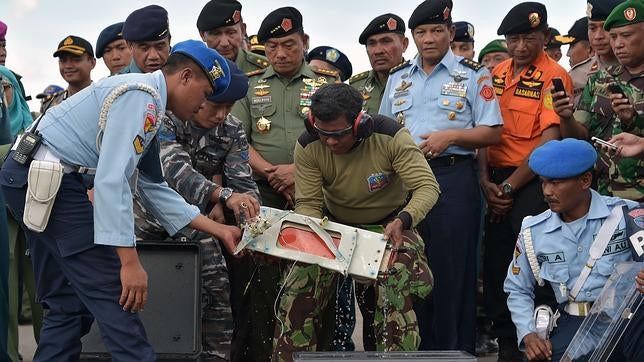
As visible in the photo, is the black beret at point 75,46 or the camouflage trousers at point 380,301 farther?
the black beret at point 75,46

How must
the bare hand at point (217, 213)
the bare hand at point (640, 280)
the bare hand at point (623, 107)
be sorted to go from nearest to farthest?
the bare hand at point (640, 280)
the bare hand at point (623, 107)
the bare hand at point (217, 213)

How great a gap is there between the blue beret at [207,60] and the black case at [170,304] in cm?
102

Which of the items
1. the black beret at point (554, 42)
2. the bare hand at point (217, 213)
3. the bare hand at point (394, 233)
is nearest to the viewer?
the bare hand at point (394, 233)

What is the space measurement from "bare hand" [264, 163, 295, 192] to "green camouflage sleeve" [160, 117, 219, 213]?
0.64 metres

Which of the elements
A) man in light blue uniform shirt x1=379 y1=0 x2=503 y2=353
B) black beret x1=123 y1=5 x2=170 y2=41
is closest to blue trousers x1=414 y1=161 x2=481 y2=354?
man in light blue uniform shirt x1=379 y1=0 x2=503 y2=353

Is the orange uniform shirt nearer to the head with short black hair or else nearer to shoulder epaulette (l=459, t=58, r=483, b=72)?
shoulder epaulette (l=459, t=58, r=483, b=72)

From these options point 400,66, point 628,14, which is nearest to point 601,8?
point 628,14

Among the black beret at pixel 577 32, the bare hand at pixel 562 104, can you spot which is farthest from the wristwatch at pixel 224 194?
the black beret at pixel 577 32

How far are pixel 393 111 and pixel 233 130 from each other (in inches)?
41.4

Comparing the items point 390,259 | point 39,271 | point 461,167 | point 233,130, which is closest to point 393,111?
point 461,167

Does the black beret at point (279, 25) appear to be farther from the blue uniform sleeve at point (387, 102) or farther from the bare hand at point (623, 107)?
the bare hand at point (623, 107)

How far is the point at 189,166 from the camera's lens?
5.71 metres

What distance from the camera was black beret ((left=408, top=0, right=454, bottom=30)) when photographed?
6.42 meters

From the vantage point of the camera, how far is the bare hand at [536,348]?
506 cm
